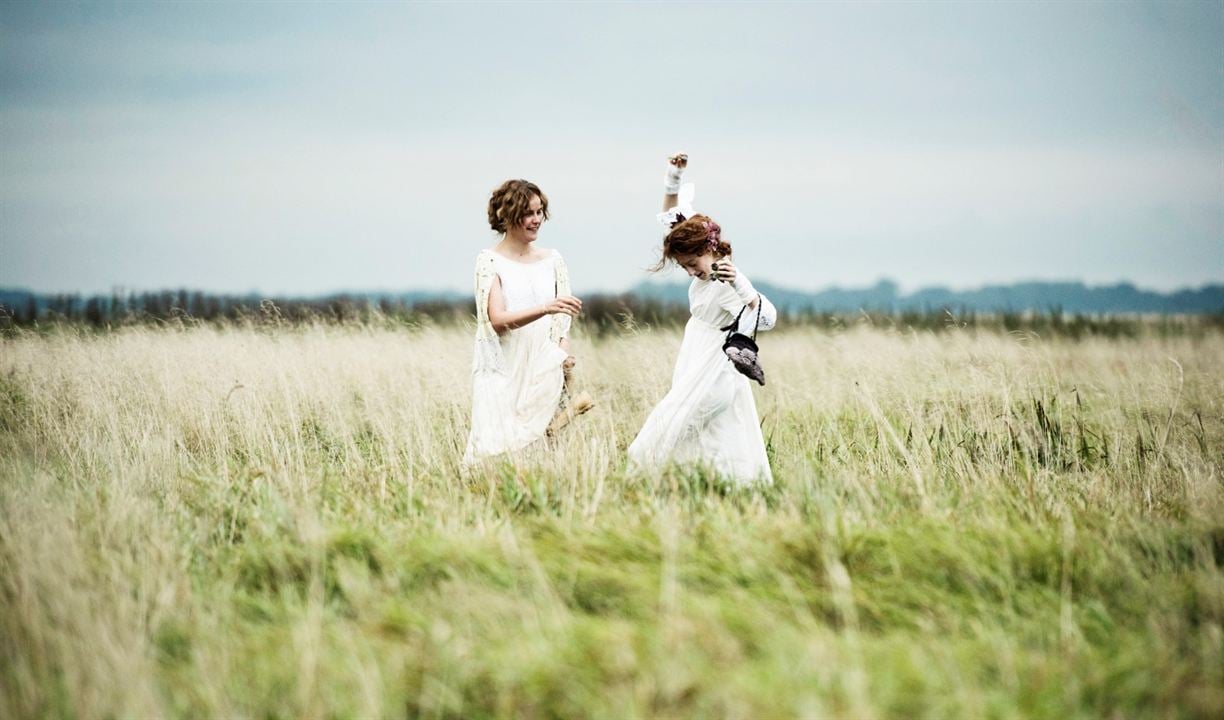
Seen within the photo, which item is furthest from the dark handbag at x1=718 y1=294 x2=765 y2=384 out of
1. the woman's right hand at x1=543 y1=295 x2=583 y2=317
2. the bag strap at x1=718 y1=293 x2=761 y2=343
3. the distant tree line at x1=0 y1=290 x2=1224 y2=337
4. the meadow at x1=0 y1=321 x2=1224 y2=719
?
the distant tree line at x1=0 y1=290 x2=1224 y2=337

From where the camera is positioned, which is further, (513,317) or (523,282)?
(523,282)

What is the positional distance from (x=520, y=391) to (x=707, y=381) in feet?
4.36

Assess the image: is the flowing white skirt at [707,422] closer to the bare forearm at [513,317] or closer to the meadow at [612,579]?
the meadow at [612,579]

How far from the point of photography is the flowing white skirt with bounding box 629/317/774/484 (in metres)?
4.73

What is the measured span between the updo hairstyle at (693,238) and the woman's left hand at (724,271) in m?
0.13

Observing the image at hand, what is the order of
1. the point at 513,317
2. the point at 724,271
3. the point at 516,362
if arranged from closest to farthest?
1. the point at 724,271
2. the point at 513,317
3. the point at 516,362

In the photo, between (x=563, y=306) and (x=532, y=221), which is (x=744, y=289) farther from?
(x=532, y=221)

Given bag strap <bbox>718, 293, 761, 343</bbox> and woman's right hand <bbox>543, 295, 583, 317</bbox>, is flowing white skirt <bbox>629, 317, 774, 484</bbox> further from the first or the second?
woman's right hand <bbox>543, 295, 583, 317</bbox>

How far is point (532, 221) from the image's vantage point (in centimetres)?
516

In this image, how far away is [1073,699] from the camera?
234 centimetres

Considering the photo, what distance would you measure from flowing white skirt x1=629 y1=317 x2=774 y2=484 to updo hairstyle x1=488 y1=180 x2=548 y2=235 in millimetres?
1286

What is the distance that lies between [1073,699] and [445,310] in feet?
58.9

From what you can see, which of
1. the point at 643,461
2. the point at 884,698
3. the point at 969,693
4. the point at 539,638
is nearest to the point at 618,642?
the point at 539,638

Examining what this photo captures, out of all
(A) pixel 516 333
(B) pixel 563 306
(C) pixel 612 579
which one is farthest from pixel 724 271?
(C) pixel 612 579
